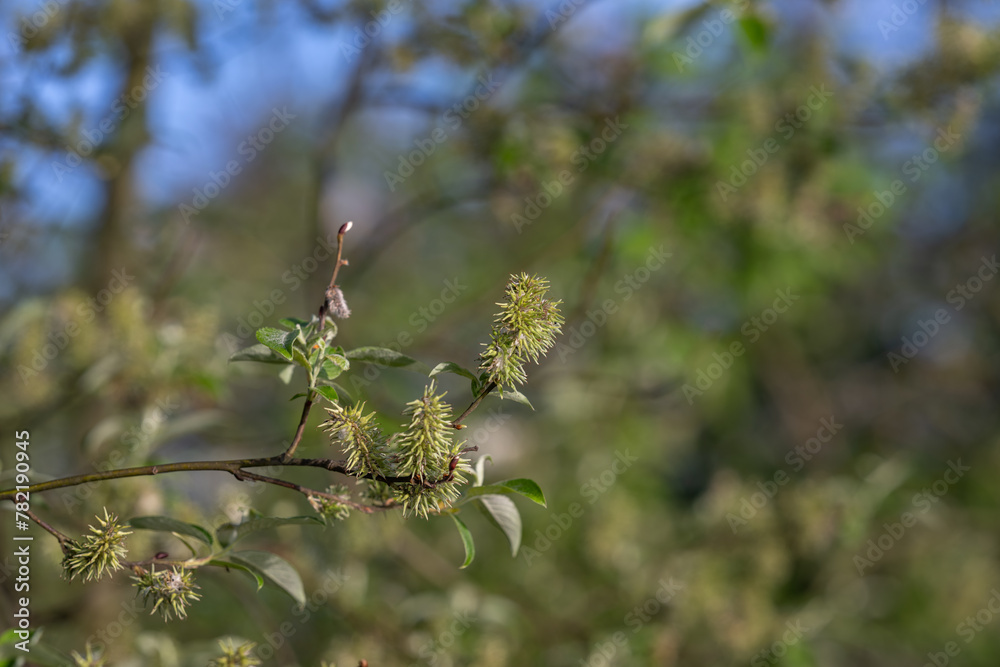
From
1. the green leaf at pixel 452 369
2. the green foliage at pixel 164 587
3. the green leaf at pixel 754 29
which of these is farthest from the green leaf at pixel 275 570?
the green leaf at pixel 754 29

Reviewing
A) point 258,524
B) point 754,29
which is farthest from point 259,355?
point 754,29

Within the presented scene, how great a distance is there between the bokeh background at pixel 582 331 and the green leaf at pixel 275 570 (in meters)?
0.10

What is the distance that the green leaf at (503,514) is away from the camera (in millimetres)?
1091

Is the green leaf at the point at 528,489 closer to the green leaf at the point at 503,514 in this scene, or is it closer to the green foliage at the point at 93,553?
the green leaf at the point at 503,514

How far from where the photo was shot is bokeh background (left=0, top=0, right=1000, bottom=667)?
1988mm

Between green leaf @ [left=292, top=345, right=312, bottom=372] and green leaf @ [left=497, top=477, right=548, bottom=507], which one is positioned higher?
green leaf @ [left=292, top=345, right=312, bottom=372]

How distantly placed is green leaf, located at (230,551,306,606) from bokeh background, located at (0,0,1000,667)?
0.33ft

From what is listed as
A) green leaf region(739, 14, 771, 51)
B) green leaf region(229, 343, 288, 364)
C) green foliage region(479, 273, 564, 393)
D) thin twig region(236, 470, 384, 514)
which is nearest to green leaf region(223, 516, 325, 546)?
thin twig region(236, 470, 384, 514)

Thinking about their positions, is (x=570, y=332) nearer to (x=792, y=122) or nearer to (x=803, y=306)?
(x=792, y=122)

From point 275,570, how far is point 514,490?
1.18 ft

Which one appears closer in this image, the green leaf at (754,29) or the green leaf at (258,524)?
the green leaf at (258,524)

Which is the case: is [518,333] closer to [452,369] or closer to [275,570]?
[452,369]

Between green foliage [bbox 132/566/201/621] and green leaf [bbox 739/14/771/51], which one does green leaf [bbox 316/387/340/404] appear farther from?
green leaf [bbox 739/14/771/51]

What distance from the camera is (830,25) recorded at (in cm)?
386
